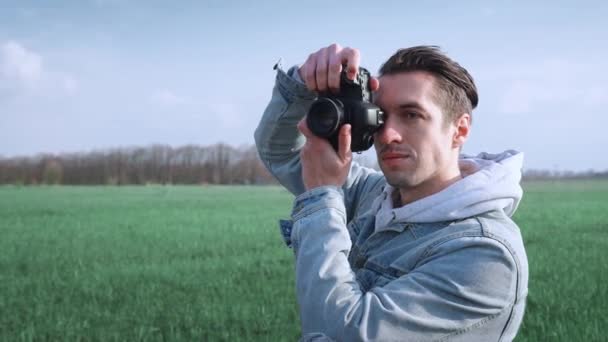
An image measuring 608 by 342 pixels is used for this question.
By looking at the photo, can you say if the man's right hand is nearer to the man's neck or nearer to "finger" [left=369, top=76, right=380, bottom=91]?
"finger" [left=369, top=76, right=380, bottom=91]

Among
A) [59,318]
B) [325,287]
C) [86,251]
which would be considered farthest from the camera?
[86,251]

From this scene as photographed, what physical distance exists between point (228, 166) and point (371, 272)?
90847 mm

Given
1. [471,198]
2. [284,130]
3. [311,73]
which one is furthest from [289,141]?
[471,198]

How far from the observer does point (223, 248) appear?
36.2 feet

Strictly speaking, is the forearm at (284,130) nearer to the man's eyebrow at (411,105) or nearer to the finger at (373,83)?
the finger at (373,83)

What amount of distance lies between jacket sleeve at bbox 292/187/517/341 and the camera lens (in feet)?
0.65

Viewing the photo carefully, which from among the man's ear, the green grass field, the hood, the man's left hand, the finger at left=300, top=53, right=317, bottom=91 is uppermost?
the finger at left=300, top=53, right=317, bottom=91

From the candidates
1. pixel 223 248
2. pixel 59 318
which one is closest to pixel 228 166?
pixel 223 248

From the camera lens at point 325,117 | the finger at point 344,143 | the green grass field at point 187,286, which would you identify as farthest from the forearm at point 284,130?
the green grass field at point 187,286

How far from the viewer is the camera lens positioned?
178 centimetres

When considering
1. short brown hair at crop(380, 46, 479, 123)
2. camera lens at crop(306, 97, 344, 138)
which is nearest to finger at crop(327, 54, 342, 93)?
camera lens at crop(306, 97, 344, 138)

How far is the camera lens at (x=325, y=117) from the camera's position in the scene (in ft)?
5.85

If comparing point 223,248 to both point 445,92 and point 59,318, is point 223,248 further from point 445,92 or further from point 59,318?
point 445,92

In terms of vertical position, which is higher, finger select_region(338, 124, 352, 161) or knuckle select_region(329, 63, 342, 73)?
knuckle select_region(329, 63, 342, 73)
